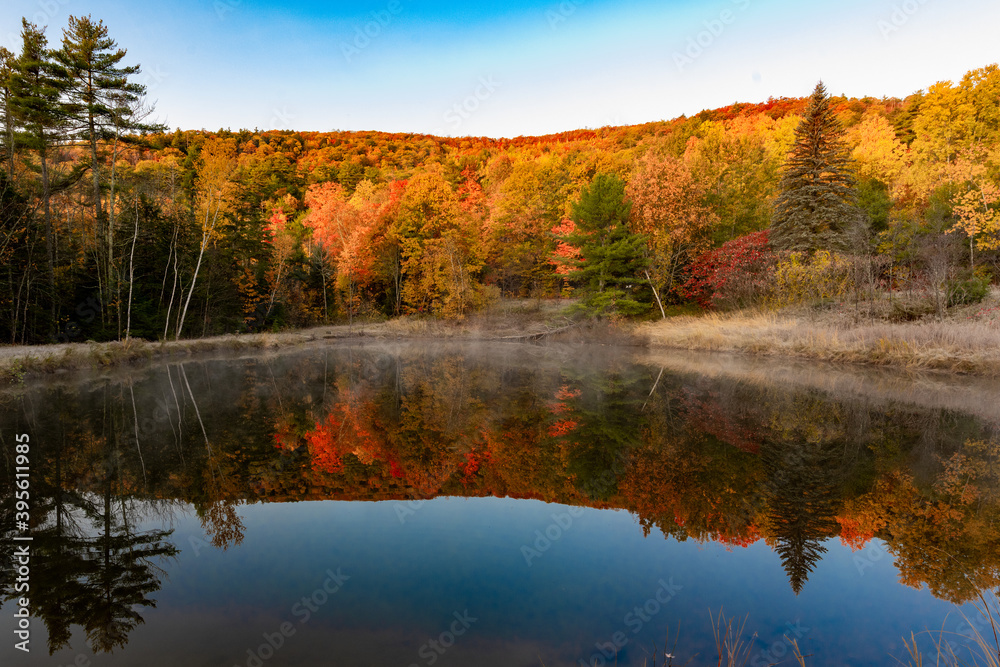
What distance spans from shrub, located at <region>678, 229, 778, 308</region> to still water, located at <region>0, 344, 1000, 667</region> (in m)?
14.7

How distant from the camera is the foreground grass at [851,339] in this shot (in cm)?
1309

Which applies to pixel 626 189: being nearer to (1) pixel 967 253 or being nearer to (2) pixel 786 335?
(2) pixel 786 335

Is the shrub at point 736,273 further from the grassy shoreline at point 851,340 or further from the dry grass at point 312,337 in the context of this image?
the dry grass at point 312,337

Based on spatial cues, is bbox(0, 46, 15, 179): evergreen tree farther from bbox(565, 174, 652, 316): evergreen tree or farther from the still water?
bbox(565, 174, 652, 316): evergreen tree

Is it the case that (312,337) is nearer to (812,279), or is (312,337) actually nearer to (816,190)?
(812,279)

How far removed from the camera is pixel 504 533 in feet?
16.9

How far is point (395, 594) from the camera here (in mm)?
3896

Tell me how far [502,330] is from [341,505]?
26.7 m

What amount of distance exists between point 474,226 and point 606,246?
1390 centimetres

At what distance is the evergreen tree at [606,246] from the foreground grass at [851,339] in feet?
15.3

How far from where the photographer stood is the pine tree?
2606 cm

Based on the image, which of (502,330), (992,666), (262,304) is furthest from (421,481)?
(262,304)

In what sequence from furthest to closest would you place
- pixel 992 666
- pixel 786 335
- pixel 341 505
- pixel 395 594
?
pixel 786 335 < pixel 341 505 < pixel 395 594 < pixel 992 666

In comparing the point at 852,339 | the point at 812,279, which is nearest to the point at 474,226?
the point at 812,279
